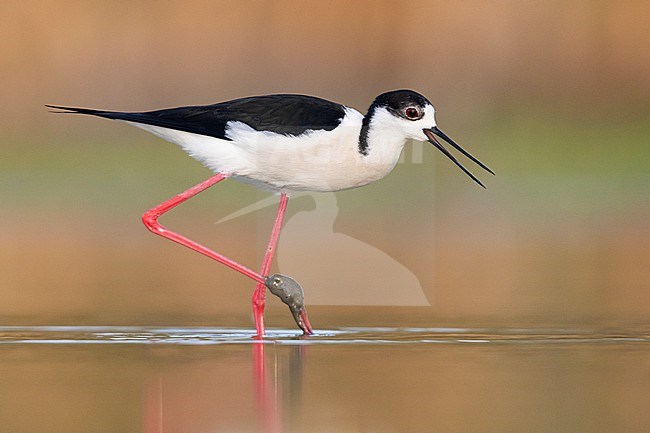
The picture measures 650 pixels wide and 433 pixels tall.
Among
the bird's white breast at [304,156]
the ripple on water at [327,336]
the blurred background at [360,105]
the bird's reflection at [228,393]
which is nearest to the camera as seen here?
the bird's reflection at [228,393]

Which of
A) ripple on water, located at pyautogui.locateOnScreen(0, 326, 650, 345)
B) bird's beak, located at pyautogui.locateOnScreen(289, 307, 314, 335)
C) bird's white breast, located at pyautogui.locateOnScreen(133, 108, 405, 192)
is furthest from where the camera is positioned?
bird's white breast, located at pyautogui.locateOnScreen(133, 108, 405, 192)

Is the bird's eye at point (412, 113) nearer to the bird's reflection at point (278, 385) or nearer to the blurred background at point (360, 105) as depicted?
the bird's reflection at point (278, 385)

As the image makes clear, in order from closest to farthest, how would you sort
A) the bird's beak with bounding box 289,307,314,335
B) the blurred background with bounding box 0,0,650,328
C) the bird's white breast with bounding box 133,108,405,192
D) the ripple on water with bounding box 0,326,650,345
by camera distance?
the ripple on water with bounding box 0,326,650,345 → the bird's beak with bounding box 289,307,314,335 → the bird's white breast with bounding box 133,108,405,192 → the blurred background with bounding box 0,0,650,328

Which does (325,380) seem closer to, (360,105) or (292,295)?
(292,295)

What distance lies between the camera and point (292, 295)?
7.54 m

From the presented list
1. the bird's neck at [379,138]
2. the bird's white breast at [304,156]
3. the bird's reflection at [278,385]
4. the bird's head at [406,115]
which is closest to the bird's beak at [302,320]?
the bird's reflection at [278,385]

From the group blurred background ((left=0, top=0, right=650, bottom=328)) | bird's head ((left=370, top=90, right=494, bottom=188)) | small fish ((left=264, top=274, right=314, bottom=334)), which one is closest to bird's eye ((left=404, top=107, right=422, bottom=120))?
bird's head ((left=370, top=90, right=494, bottom=188))

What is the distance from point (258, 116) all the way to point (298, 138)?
0.24m

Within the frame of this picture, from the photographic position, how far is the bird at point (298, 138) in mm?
7453

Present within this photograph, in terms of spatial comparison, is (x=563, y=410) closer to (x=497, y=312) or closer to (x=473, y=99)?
(x=497, y=312)

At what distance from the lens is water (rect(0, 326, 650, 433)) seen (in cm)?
511

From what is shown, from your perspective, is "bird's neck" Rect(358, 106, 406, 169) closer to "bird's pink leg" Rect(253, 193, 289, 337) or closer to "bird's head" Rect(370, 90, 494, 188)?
"bird's head" Rect(370, 90, 494, 188)

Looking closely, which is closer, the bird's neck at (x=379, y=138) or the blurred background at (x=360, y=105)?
the bird's neck at (x=379, y=138)

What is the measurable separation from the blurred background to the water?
370 cm
